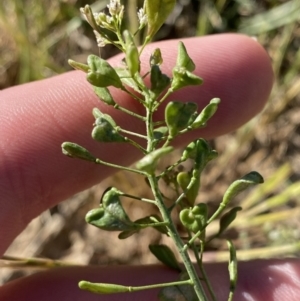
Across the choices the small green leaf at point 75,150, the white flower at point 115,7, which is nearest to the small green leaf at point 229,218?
the small green leaf at point 75,150

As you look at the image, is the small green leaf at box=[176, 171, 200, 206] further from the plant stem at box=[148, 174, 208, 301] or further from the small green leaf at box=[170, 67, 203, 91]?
the small green leaf at box=[170, 67, 203, 91]

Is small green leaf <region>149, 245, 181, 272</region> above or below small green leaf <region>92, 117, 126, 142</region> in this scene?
below

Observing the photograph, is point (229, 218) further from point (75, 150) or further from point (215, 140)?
point (215, 140)

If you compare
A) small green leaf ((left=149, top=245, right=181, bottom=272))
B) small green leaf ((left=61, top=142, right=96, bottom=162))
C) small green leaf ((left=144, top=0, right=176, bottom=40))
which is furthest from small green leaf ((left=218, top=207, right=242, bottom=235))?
small green leaf ((left=144, top=0, right=176, bottom=40))

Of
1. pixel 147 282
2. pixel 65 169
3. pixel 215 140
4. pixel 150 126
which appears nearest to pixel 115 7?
pixel 150 126

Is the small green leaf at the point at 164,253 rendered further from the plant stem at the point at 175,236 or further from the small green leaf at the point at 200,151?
the small green leaf at the point at 200,151

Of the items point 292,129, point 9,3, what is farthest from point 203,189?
point 9,3
